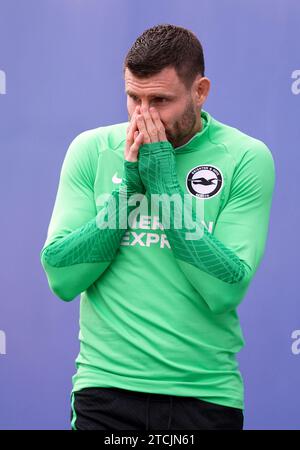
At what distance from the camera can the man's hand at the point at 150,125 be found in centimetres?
208

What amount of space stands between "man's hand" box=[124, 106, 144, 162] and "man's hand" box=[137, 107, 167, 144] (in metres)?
0.01

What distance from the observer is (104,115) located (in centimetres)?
322

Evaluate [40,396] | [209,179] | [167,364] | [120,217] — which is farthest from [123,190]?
[40,396]

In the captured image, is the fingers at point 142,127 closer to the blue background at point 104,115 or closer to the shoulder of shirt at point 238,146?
the shoulder of shirt at point 238,146

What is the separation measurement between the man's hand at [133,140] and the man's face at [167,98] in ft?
0.13

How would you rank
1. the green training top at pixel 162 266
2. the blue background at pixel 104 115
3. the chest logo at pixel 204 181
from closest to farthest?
the green training top at pixel 162 266
the chest logo at pixel 204 181
the blue background at pixel 104 115

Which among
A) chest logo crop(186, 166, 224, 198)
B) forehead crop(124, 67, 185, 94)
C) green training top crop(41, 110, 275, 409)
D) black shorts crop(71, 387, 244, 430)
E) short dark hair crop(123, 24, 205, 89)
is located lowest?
black shorts crop(71, 387, 244, 430)

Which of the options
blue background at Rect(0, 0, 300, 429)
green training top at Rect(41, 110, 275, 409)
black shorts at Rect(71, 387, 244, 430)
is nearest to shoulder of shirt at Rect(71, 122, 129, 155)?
A: green training top at Rect(41, 110, 275, 409)

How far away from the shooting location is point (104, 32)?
3184 millimetres

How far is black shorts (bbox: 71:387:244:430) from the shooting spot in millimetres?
2068

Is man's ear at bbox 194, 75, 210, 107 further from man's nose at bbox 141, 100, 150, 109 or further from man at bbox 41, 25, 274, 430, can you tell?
man's nose at bbox 141, 100, 150, 109

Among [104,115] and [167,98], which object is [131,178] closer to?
[167,98]

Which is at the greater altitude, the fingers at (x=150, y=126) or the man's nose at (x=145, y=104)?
the man's nose at (x=145, y=104)

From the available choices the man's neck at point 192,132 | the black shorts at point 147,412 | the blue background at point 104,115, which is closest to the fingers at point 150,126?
the man's neck at point 192,132
